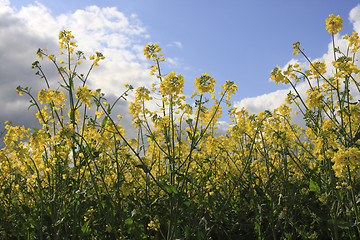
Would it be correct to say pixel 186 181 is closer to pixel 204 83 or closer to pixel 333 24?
pixel 204 83

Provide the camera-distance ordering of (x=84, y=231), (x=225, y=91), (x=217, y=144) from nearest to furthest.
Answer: (x=84, y=231)
(x=225, y=91)
(x=217, y=144)

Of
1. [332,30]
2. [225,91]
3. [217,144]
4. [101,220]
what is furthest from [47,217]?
[332,30]

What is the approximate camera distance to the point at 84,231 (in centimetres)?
304

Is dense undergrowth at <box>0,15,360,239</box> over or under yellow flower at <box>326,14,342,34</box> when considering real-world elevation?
under

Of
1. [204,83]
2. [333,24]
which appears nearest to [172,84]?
[204,83]

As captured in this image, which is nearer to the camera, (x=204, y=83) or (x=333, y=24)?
(x=204, y=83)

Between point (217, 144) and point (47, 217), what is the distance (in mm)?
2672

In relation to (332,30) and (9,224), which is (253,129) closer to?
(332,30)

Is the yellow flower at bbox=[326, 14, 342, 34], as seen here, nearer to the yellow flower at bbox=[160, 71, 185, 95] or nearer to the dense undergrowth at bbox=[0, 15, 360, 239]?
the dense undergrowth at bbox=[0, 15, 360, 239]

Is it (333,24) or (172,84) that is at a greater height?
(333,24)

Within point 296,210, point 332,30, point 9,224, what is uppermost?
point 332,30

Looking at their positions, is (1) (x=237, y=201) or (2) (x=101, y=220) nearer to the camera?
(2) (x=101, y=220)

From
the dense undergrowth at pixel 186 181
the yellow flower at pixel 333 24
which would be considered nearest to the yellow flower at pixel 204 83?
the dense undergrowth at pixel 186 181

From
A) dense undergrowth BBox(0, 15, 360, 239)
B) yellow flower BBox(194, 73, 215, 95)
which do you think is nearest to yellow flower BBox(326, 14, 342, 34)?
dense undergrowth BBox(0, 15, 360, 239)
